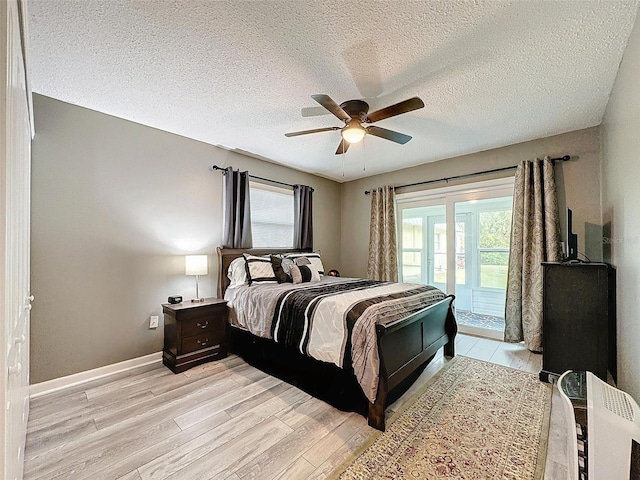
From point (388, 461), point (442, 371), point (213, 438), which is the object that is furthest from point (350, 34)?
point (442, 371)

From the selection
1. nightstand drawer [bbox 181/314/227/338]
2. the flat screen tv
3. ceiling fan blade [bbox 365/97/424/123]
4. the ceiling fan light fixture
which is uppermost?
ceiling fan blade [bbox 365/97/424/123]

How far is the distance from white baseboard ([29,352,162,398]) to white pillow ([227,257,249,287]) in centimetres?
113

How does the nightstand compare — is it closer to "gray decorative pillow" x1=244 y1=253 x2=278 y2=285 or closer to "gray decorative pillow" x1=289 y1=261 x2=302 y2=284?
"gray decorative pillow" x1=244 y1=253 x2=278 y2=285

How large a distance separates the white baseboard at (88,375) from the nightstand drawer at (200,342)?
1.62 ft

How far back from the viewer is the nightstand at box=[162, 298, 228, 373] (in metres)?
2.90

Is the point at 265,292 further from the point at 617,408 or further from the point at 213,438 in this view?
the point at 617,408

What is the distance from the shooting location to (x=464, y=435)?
75.7 inches

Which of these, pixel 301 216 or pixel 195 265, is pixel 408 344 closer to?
pixel 195 265

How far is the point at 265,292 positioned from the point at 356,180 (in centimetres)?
333

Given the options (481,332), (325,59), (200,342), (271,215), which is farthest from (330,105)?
(481,332)

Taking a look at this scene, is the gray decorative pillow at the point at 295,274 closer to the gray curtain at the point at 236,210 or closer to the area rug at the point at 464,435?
the gray curtain at the point at 236,210

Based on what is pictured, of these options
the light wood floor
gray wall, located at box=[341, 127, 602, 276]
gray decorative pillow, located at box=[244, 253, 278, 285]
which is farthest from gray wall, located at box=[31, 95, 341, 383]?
gray wall, located at box=[341, 127, 602, 276]

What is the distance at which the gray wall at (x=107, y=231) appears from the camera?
2525 millimetres

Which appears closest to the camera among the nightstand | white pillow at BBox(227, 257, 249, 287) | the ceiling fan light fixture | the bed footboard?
A: the bed footboard
